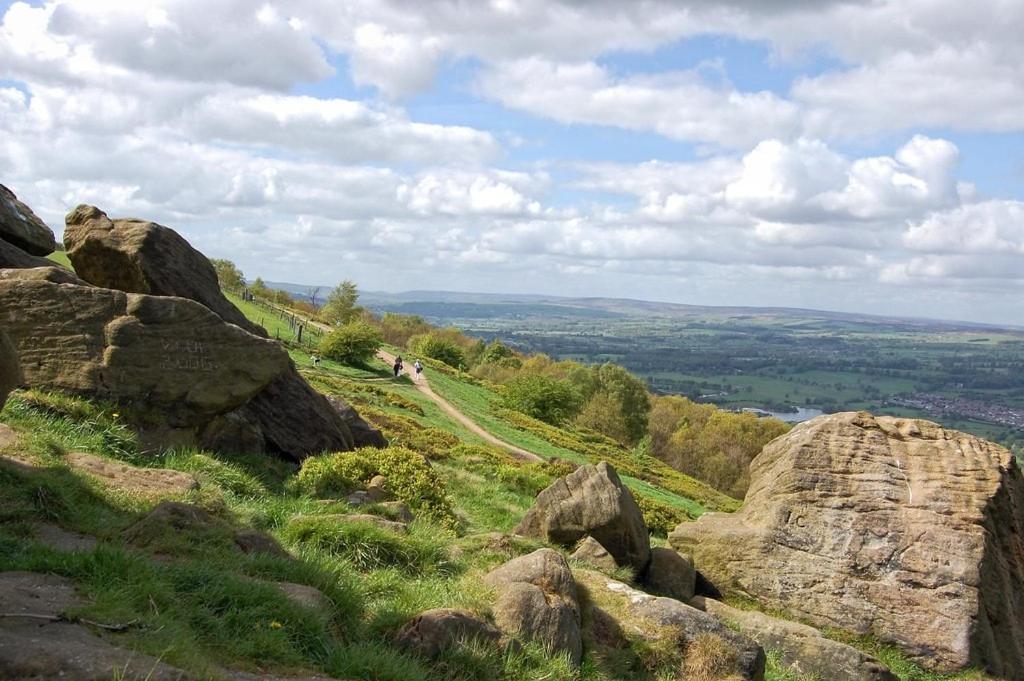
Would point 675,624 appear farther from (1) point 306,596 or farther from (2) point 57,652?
(2) point 57,652

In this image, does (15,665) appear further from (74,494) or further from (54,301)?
(54,301)

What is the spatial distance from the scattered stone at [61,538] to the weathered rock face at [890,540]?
421 inches

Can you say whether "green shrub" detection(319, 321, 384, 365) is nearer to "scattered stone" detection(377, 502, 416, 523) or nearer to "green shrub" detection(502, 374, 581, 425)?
"green shrub" detection(502, 374, 581, 425)

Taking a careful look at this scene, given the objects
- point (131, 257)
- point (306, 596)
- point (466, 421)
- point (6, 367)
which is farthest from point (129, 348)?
point (466, 421)

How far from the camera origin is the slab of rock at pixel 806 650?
1241 centimetres

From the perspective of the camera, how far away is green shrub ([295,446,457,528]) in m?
15.0

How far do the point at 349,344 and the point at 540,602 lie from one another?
51.2 meters

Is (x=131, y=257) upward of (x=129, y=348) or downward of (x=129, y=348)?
upward

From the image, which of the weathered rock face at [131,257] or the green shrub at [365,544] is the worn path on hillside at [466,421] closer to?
the weathered rock face at [131,257]

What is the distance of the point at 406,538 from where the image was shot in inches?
440

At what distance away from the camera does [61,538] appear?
889 cm

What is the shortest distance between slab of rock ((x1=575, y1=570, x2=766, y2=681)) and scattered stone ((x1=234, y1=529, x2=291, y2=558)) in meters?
4.32

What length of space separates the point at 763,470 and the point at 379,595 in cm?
1020

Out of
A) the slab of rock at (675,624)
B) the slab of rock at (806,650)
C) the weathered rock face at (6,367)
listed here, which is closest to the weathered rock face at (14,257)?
the weathered rock face at (6,367)
